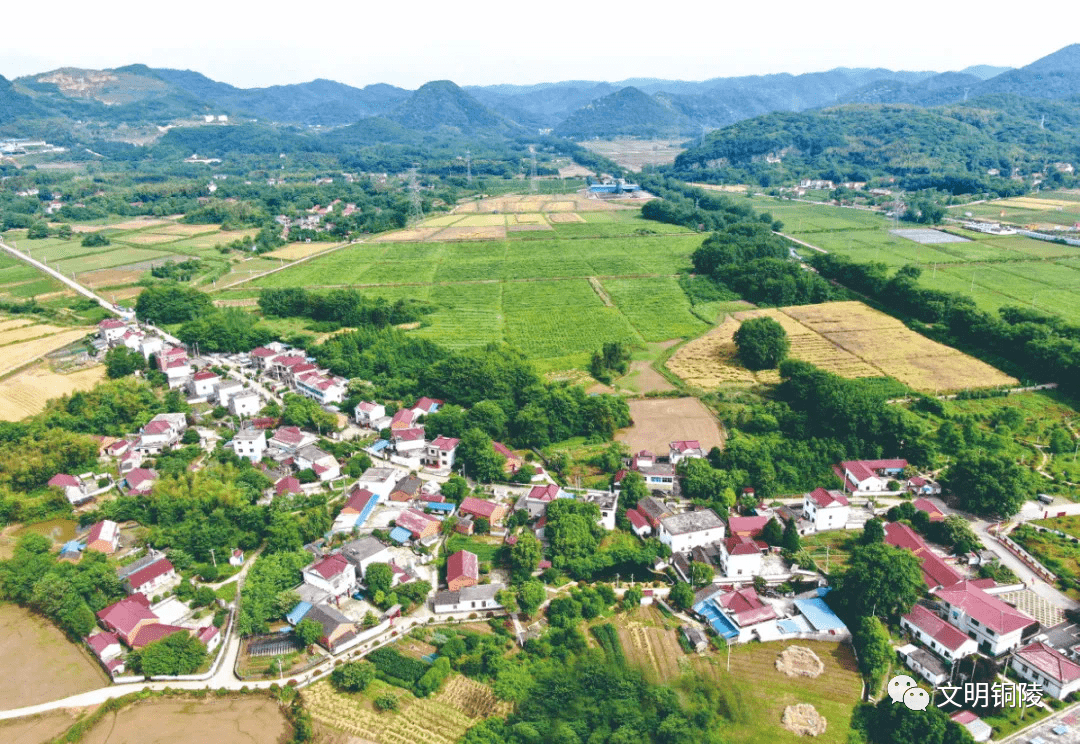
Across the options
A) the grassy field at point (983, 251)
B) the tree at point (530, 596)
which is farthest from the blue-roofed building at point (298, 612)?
the grassy field at point (983, 251)

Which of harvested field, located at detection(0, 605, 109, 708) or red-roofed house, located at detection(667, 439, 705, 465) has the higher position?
red-roofed house, located at detection(667, 439, 705, 465)

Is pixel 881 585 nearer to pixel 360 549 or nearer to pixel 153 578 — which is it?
pixel 360 549

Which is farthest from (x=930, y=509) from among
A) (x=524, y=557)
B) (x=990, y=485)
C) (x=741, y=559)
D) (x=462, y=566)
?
(x=462, y=566)

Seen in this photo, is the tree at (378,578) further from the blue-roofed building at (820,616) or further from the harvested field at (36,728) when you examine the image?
the blue-roofed building at (820,616)

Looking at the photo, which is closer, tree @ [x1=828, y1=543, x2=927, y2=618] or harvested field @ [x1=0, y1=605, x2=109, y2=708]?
harvested field @ [x1=0, y1=605, x2=109, y2=708]

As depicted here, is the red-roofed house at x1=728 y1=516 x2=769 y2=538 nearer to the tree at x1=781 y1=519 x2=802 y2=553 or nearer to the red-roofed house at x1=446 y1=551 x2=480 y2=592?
the tree at x1=781 y1=519 x2=802 y2=553

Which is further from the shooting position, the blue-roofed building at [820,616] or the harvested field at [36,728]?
the blue-roofed building at [820,616]

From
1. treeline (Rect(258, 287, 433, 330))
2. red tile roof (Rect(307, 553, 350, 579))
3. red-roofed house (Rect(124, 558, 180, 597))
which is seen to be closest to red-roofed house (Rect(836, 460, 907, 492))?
red tile roof (Rect(307, 553, 350, 579))
